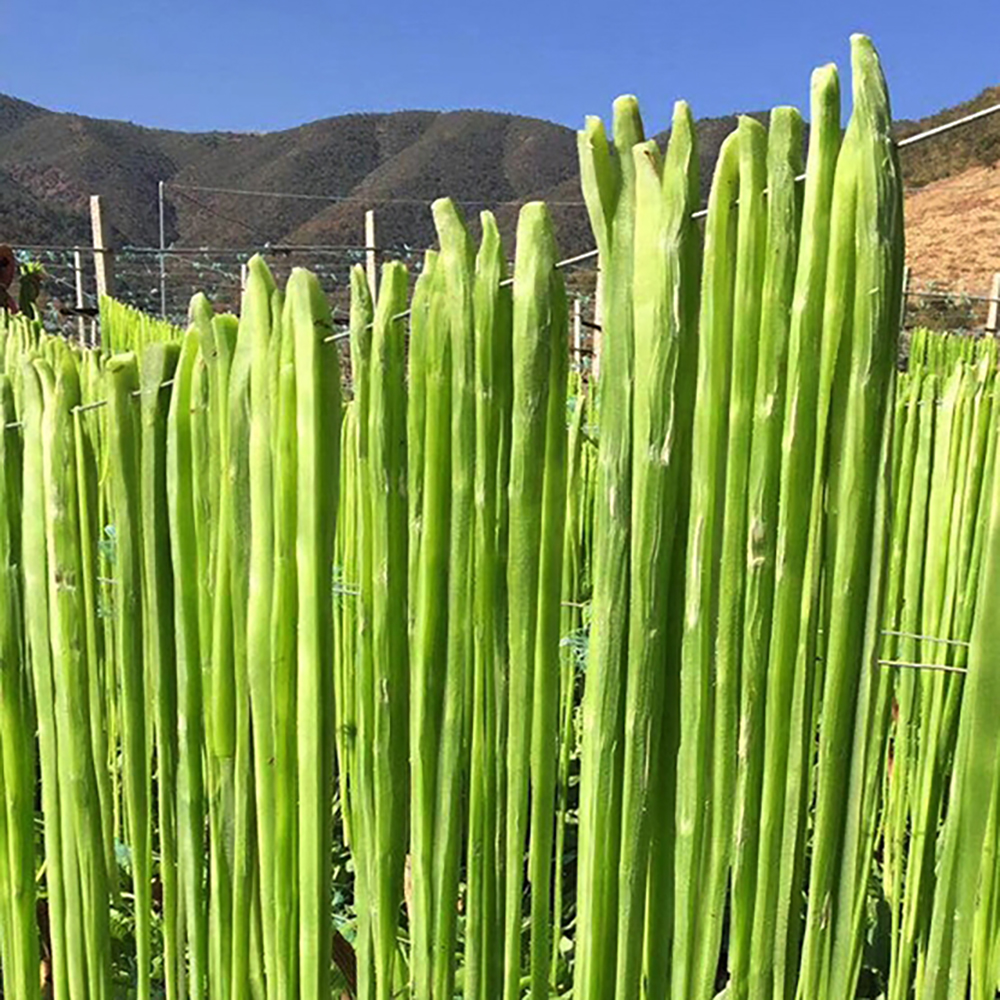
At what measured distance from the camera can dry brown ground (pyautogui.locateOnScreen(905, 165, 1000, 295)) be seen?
2105 cm

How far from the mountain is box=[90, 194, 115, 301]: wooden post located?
893 inches

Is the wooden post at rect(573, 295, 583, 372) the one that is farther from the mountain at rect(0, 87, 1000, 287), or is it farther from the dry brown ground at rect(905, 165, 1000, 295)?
the mountain at rect(0, 87, 1000, 287)

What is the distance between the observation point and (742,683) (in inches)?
26.0

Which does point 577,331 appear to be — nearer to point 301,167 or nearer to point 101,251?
point 101,251

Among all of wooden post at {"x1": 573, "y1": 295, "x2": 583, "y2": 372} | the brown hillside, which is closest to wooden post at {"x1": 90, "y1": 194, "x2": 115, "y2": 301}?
wooden post at {"x1": 573, "y1": 295, "x2": 583, "y2": 372}

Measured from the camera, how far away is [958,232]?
917 inches

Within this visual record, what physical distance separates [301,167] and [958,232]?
91.2 ft

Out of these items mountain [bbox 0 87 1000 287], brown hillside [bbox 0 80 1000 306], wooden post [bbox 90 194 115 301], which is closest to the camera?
wooden post [bbox 90 194 115 301]

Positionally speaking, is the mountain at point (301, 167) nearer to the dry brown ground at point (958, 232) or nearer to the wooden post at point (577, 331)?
the dry brown ground at point (958, 232)

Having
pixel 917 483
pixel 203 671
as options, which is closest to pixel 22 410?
pixel 203 671

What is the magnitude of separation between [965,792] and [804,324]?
289mm

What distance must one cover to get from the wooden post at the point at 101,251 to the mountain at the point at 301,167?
74.4ft

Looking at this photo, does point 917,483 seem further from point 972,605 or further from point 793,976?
→ point 793,976

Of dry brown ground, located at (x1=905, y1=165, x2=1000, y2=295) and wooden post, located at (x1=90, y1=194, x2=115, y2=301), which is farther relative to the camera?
dry brown ground, located at (x1=905, y1=165, x2=1000, y2=295)
